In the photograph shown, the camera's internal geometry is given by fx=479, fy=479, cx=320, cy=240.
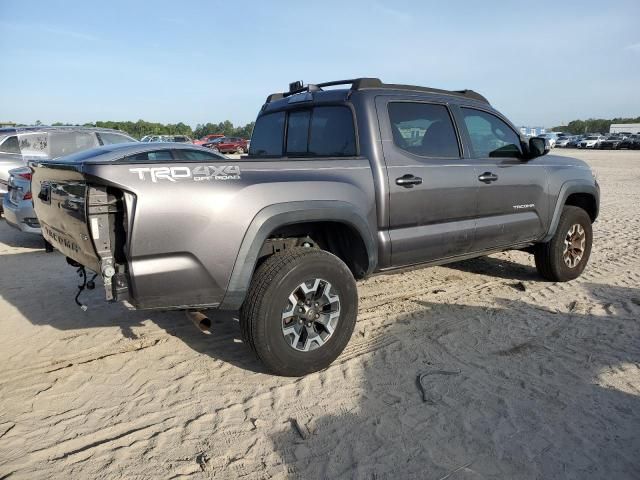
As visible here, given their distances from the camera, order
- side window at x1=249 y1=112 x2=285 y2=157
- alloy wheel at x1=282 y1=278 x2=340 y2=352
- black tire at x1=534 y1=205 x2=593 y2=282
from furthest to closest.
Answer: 1. black tire at x1=534 y1=205 x2=593 y2=282
2. side window at x1=249 y1=112 x2=285 y2=157
3. alloy wheel at x1=282 y1=278 x2=340 y2=352

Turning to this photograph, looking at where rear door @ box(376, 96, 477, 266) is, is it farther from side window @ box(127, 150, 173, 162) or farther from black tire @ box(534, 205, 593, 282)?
side window @ box(127, 150, 173, 162)

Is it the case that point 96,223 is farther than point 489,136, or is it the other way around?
point 489,136

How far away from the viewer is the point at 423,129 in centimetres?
406

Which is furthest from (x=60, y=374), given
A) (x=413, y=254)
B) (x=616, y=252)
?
(x=616, y=252)

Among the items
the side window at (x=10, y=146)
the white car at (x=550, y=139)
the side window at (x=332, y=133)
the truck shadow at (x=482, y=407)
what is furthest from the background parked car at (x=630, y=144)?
the side window at (x=332, y=133)

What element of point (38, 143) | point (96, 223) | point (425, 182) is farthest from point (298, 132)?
point (38, 143)

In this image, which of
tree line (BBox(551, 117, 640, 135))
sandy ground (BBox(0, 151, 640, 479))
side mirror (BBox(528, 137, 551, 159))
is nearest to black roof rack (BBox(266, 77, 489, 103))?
side mirror (BBox(528, 137, 551, 159))

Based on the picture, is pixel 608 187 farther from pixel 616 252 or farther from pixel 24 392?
pixel 24 392

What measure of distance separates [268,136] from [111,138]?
643 cm

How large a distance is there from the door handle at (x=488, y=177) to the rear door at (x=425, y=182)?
0.37 feet

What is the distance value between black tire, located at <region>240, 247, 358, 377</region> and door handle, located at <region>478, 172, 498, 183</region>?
5.67 ft

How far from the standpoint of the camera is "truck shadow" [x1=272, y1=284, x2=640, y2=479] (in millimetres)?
2443

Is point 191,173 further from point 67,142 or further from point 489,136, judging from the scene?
point 67,142

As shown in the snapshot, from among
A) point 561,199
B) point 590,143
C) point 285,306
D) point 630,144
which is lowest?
point 285,306
